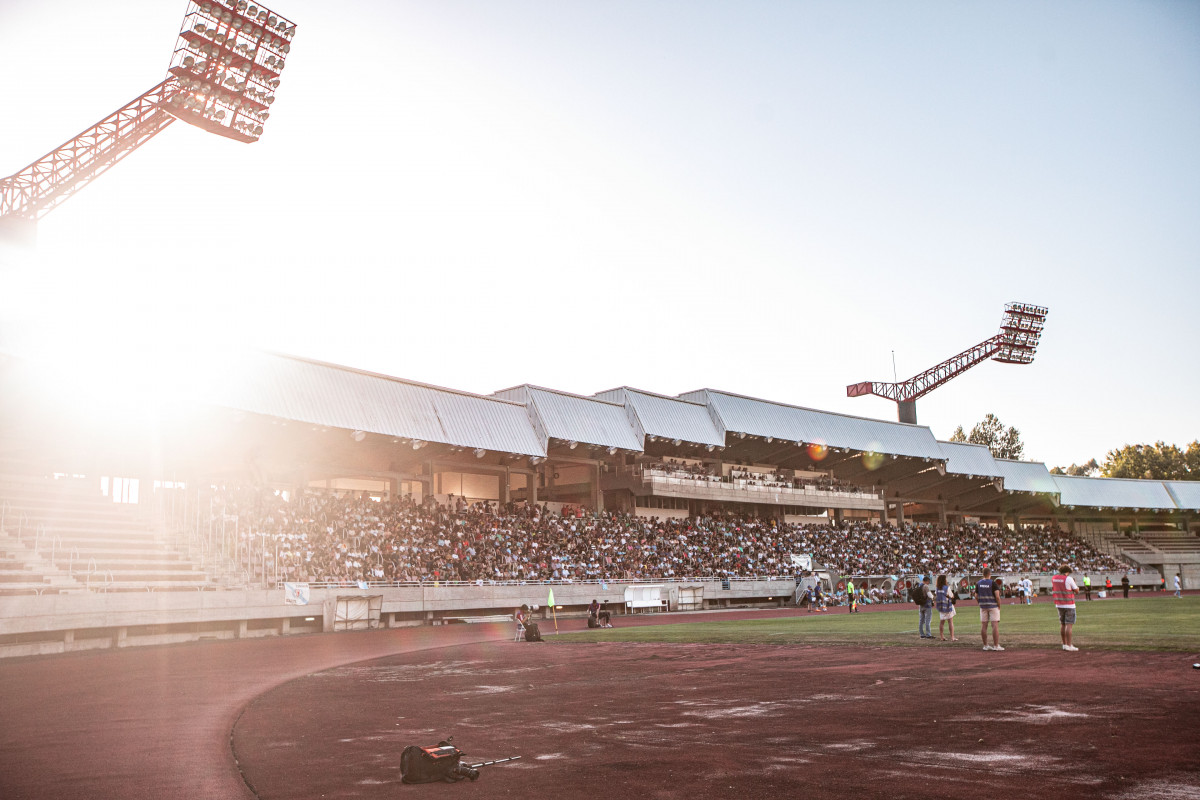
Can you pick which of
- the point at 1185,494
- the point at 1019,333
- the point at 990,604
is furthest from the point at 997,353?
the point at 990,604

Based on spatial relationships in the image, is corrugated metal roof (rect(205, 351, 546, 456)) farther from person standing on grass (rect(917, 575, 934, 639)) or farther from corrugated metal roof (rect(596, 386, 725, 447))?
person standing on grass (rect(917, 575, 934, 639))

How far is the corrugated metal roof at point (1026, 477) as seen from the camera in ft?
269

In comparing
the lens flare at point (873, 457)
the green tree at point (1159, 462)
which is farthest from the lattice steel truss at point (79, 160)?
the green tree at point (1159, 462)

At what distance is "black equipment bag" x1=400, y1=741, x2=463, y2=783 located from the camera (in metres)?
8.03

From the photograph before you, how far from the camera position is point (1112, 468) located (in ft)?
409

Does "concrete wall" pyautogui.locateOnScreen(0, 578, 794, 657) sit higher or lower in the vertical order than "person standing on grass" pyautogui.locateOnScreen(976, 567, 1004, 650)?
lower

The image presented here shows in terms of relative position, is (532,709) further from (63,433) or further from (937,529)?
(937,529)

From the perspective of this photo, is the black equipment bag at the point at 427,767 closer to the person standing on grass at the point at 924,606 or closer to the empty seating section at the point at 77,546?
the person standing on grass at the point at 924,606

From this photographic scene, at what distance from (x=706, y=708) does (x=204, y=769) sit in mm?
6761

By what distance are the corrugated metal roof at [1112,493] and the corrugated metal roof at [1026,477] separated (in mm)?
1597

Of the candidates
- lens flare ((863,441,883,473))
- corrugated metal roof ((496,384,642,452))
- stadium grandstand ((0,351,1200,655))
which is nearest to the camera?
stadium grandstand ((0,351,1200,655))

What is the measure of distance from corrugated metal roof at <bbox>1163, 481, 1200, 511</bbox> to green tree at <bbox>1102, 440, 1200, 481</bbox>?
29.2m

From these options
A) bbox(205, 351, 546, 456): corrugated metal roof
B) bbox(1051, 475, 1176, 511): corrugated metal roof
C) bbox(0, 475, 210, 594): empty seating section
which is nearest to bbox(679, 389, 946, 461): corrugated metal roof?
bbox(205, 351, 546, 456): corrugated metal roof

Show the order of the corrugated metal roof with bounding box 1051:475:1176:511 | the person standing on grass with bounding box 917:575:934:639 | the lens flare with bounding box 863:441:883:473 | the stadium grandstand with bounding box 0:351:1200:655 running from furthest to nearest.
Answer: the corrugated metal roof with bounding box 1051:475:1176:511, the lens flare with bounding box 863:441:883:473, the stadium grandstand with bounding box 0:351:1200:655, the person standing on grass with bounding box 917:575:934:639
